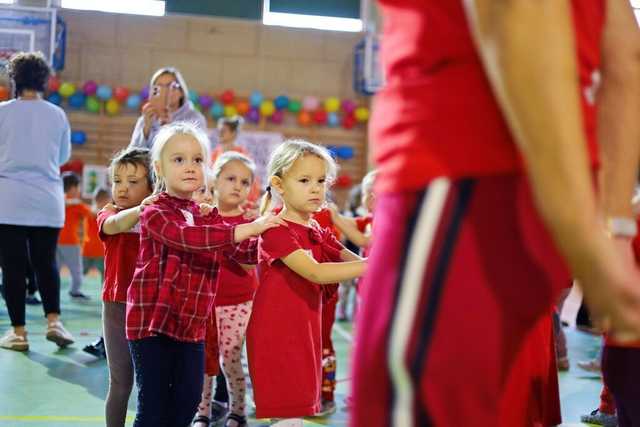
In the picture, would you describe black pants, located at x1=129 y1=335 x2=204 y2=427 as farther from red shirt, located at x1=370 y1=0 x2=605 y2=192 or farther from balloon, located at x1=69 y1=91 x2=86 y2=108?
balloon, located at x1=69 y1=91 x2=86 y2=108

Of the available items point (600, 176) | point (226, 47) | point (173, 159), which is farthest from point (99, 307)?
point (600, 176)

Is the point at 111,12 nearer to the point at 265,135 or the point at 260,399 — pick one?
the point at 265,135

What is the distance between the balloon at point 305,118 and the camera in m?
11.2

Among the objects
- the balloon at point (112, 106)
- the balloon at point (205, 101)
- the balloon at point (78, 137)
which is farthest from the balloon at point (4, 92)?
the balloon at point (205, 101)

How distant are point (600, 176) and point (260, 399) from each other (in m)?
1.72

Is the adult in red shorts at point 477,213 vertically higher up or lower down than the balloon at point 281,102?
lower down

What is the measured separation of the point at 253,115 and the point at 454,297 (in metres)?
10.3

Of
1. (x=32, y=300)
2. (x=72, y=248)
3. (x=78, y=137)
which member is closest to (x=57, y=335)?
(x=32, y=300)

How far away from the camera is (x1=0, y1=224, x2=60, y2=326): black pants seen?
4527 millimetres

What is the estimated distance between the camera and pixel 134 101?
35.1 ft

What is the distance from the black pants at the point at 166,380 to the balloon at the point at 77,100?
8.70 meters

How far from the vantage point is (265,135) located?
434 inches

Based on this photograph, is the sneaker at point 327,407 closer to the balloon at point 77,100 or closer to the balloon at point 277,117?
the balloon at point 277,117

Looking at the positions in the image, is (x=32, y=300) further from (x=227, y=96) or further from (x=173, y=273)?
(x=227, y=96)
